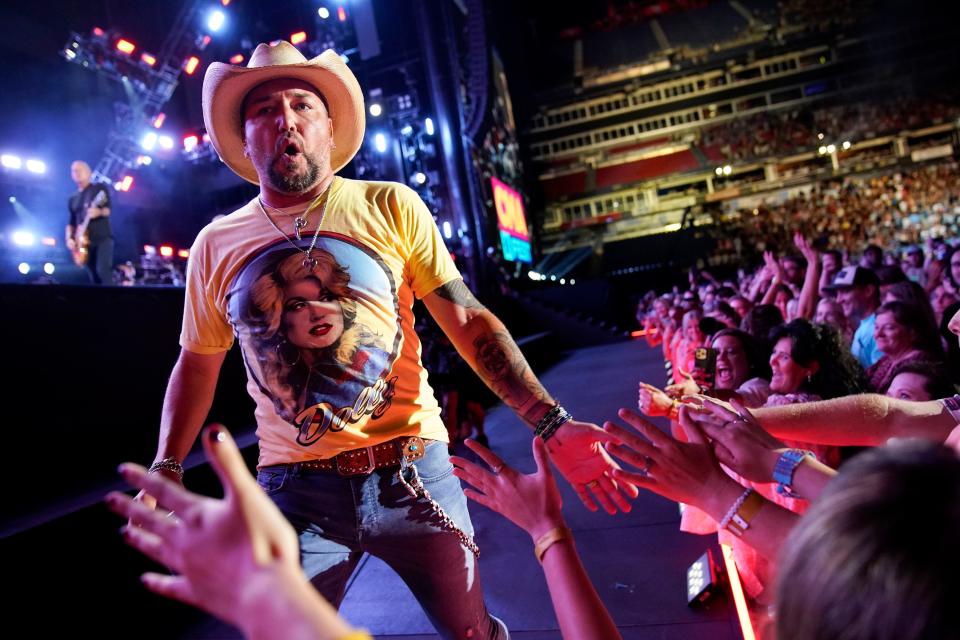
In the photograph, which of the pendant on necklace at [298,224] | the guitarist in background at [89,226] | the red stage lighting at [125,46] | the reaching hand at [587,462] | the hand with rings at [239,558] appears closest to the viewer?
the hand with rings at [239,558]

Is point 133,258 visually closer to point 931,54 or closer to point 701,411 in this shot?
point 701,411

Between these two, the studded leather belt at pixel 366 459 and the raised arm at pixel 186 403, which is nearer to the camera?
the studded leather belt at pixel 366 459

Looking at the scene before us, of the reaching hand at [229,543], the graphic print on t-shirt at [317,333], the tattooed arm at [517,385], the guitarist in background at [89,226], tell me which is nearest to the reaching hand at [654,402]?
the tattooed arm at [517,385]

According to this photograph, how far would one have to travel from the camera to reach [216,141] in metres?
1.96

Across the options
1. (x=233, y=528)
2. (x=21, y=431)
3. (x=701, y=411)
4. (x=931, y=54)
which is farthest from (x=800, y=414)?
(x=931, y=54)

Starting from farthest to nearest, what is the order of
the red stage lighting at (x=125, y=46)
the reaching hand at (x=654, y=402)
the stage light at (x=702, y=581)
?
the red stage lighting at (x=125, y=46) < the stage light at (x=702, y=581) < the reaching hand at (x=654, y=402)

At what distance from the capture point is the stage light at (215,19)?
17.2m

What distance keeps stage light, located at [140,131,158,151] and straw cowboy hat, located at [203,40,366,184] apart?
58.1ft

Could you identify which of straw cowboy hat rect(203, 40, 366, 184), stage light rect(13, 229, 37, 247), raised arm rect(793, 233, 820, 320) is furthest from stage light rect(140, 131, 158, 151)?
straw cowboy hat rect(203, 40, 366, 184)

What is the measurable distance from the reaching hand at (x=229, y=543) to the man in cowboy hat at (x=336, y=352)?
96cm

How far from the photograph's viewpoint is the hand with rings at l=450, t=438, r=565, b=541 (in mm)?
1279

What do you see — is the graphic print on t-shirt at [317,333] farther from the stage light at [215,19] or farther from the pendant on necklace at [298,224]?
the stage light at [215,19]

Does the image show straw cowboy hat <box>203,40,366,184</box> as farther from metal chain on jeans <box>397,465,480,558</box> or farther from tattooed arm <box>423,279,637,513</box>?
metal chain on jeans <box>397,465,480,558</box>

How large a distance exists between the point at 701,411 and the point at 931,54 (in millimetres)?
28373
